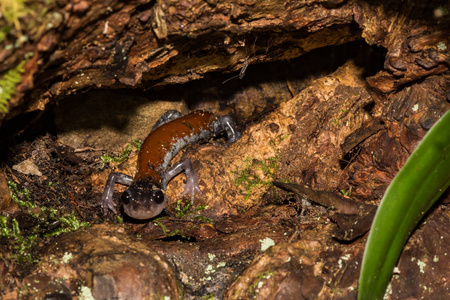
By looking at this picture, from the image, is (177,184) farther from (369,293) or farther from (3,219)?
(369,293)

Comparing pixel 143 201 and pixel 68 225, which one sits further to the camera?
pixel 143 201

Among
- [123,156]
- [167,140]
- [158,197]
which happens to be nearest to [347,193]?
[158,197]

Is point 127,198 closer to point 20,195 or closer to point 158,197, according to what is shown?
point 158,197

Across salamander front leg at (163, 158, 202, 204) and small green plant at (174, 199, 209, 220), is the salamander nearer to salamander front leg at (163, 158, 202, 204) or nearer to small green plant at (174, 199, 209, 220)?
salamander front leg at (163, 158, 202, 204)

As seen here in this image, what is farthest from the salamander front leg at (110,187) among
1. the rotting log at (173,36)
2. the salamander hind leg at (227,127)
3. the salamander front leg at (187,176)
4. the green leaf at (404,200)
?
the green leaf at (404,200)

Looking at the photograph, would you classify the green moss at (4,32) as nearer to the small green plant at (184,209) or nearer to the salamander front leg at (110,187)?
the salamander front leg at (110,187)

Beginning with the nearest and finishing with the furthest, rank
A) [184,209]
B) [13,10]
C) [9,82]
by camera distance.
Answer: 1. [13,10]
2. [9,82]
3. [184,209]
